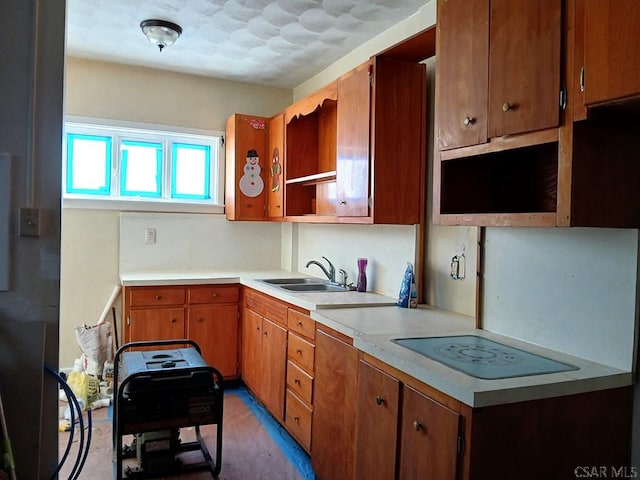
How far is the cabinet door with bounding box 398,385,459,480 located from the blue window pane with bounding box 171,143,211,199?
9.91ft

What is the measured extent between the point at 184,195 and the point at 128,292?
1.08 m

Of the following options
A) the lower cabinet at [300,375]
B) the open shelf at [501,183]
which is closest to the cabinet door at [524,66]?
the open shelf at [501,183]

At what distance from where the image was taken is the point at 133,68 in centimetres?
379

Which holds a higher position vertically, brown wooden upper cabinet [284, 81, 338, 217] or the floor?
brown wooden upper cabinet [284, 81, 338, 217]

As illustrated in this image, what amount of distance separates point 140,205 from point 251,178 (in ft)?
3.01

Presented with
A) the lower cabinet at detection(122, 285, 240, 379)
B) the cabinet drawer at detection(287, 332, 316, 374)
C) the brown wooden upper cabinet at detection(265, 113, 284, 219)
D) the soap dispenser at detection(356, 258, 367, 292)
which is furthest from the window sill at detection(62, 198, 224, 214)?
the cabinet drawer at detection(287, 332, 316, 374)

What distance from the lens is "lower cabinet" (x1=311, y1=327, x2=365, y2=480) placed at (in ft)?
6.75

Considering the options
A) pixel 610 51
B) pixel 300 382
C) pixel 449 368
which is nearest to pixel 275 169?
pixel 300 382

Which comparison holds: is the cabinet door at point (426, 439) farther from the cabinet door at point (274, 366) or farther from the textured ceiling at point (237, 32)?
the textured ceiling at point (237, 32)

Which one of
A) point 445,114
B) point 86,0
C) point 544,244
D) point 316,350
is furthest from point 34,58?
point 544,244

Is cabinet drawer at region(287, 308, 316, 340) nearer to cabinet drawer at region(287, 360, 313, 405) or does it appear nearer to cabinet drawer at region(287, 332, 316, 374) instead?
cabinet drawer at region(287, 332, 316, 374)

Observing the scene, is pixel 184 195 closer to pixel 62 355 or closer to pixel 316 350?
pixel 62 355

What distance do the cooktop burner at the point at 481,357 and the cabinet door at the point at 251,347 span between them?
5.47ft

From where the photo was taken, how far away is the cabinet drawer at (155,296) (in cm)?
335
